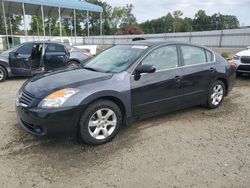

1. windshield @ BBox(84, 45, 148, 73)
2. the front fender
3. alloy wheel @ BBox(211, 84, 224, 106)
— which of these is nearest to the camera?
the front fender

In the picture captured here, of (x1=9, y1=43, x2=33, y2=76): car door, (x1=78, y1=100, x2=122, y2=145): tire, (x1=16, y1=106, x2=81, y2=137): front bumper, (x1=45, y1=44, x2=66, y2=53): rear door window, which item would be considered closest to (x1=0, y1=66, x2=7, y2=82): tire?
(x1=9, y1=43, x2=33, y2=76): car door

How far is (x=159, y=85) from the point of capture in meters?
4.36

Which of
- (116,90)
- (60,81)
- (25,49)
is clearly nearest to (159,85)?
(116,90)

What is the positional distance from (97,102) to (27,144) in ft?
4.12

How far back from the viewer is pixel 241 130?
4.48 metres

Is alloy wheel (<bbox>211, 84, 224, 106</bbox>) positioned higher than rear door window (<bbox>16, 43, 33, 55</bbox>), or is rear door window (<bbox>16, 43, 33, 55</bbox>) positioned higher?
rear door window (<bbox>16, 43, 33, 55</bbox>)

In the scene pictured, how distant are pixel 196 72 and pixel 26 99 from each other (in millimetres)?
3167

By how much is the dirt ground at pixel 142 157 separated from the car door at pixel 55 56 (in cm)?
404

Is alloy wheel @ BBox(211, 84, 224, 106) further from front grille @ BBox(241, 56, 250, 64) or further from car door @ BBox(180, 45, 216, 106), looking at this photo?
front grille @ BBox(241, 56, 250, 64)

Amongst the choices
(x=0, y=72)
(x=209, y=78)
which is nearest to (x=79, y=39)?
(x=0, y=72)

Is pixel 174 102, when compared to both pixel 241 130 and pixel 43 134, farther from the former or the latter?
pixel 43 134

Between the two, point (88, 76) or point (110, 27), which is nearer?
point (88, 76)

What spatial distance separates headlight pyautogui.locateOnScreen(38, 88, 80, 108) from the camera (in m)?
3.45

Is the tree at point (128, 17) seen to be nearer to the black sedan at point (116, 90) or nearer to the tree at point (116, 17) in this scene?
the tree at point (116, 17)
